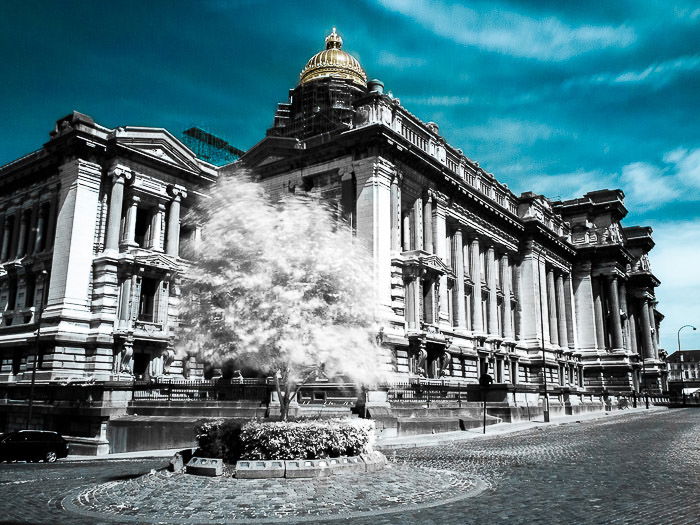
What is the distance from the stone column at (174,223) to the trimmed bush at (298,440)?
35021 mm

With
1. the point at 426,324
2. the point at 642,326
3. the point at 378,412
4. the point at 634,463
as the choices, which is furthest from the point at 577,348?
the point at 634,463

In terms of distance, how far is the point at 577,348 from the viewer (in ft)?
243

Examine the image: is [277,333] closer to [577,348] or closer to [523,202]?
[523,202]

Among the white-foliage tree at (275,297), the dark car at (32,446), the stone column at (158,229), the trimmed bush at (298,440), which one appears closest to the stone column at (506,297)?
the stone column at (158,229)

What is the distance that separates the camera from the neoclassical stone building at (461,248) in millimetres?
41875

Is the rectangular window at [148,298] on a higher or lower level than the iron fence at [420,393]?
higher

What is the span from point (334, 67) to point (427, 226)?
30.3 meters

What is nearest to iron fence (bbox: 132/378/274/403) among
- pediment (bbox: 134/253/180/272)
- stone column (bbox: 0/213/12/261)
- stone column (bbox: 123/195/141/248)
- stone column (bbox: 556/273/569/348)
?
pediment (bbox: 134/253/180/272)

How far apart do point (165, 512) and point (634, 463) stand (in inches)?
497

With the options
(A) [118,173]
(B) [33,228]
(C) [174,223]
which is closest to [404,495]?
(A) [118,173]

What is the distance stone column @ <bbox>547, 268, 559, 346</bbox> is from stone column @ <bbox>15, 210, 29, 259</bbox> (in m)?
50.2

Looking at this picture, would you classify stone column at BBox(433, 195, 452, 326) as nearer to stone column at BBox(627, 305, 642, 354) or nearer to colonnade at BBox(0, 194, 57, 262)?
colonnade at BBox(0, 194, 57, 262)

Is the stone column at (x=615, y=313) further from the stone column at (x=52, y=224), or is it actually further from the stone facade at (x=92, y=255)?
the stone column at (x=52, y=224)

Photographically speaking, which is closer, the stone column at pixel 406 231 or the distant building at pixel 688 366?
the stone column at pixel 406 231
